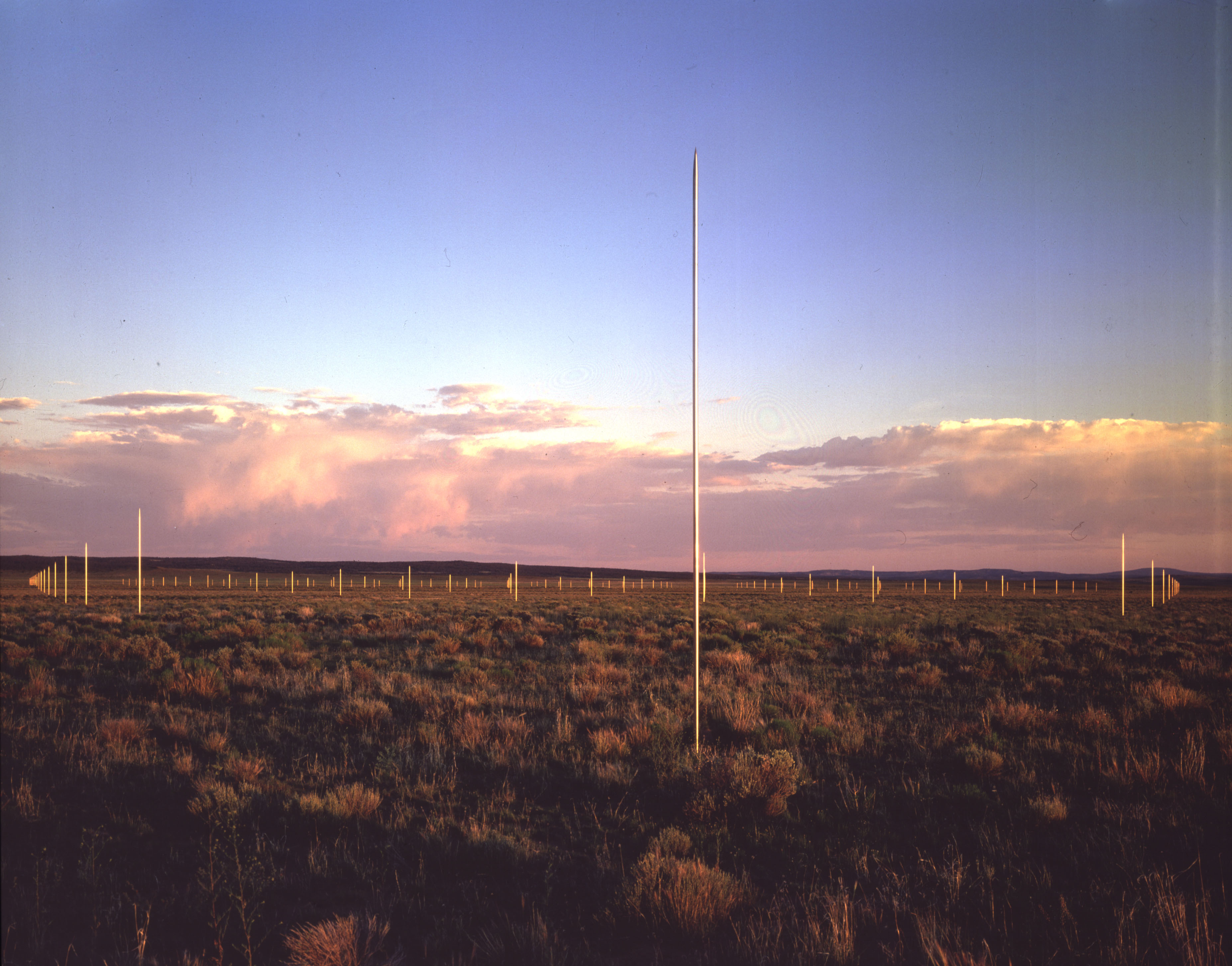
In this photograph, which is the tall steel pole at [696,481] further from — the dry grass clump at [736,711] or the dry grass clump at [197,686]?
the dry grass clump at [197,686]

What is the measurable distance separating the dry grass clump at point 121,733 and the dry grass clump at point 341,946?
5.12 metres

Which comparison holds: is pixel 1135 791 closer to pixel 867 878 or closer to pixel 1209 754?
pixel 1209 754

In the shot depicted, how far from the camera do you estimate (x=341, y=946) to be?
4.38m

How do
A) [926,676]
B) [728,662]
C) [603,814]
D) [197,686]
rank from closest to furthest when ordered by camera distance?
[603,814] → [197,686] → [926,676] → [728,662]

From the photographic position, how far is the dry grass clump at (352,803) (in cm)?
658

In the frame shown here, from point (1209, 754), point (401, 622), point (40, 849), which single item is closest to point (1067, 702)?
point (1209, 754)

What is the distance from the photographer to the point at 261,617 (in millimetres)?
27953

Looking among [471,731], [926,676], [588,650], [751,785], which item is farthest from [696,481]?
[588,650]

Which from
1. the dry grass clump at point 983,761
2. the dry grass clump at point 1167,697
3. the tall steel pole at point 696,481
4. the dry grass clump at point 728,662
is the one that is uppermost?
the tall steel pole at point 696,481

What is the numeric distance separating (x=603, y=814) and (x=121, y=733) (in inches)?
231

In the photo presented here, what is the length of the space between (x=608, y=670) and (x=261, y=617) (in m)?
18.8

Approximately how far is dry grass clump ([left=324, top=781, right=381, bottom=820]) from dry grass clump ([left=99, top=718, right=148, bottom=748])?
319 cm

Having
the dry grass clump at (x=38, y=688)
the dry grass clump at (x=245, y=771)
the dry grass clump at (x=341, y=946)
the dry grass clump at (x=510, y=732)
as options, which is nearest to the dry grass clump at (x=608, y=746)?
the dry grass clump at (x=510, y=732)

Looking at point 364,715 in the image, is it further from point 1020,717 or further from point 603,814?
point 1020,717
